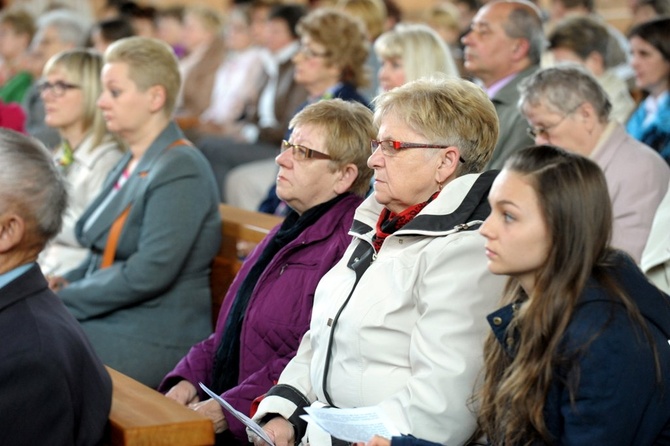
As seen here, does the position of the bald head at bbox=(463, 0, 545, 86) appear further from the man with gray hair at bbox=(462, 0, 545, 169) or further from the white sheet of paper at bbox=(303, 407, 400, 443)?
the white sheet of paper at bbox=(303, 407, 400, 443)

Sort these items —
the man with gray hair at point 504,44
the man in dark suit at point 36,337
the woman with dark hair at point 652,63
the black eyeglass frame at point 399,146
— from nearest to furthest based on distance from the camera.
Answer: the man in dark suit at point 36,337 < the black eyeglass frame at point 399,146 < the man with gray hair at point 504,44 < the woman with dark hair at point 652,63

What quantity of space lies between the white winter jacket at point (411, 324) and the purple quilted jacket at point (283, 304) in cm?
21

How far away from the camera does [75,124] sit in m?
4.72

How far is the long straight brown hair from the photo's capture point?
82.3 inches

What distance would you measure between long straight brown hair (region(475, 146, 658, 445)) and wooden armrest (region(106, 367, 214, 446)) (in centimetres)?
73

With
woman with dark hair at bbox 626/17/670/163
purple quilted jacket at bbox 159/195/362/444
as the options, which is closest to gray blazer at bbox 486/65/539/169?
woman with dark hair at bbox 626/17/670/163

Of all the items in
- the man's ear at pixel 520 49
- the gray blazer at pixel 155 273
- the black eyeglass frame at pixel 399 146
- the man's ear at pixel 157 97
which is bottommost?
the gray blazer at pixel 155 273

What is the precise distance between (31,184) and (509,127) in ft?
7.70

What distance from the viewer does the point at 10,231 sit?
2379 millimetres

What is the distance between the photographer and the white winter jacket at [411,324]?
2.37 m

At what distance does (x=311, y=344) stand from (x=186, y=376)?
26.5 inches

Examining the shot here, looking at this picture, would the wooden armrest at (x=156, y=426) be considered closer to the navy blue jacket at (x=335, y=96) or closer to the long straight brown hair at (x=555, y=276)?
the long straight brown hair at (x=555, y=276)

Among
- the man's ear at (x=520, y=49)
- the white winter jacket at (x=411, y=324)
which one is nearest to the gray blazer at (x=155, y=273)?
the white winter jacket at (x=411, y=324)

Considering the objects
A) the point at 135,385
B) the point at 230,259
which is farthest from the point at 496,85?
the point at 135,385
